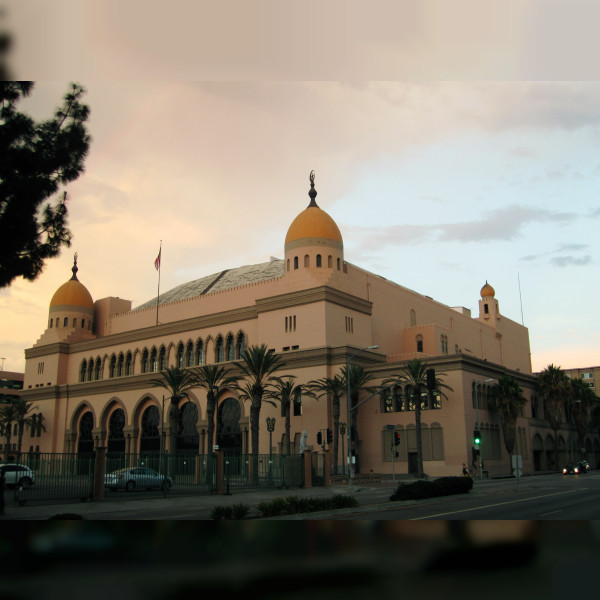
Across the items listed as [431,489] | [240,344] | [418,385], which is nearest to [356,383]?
[418,385]

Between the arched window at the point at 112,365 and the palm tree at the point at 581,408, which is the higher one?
the arched window at the point at 112,365

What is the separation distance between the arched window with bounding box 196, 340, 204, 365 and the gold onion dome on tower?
1483cm

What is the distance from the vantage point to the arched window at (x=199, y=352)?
66.6 meters

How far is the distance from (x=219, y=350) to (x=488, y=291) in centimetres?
4220

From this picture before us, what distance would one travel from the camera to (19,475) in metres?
32.7

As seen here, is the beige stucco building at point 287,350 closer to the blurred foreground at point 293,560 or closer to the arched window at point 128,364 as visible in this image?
the arched window at point 128,364

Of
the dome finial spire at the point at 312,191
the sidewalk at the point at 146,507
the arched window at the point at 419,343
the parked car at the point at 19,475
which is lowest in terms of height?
the sidewalk at the point at 146,507

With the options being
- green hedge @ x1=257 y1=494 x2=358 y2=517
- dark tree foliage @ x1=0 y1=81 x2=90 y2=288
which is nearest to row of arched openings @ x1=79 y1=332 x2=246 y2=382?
green hedge @ x1=257 y1=494 x2=358 y2=517

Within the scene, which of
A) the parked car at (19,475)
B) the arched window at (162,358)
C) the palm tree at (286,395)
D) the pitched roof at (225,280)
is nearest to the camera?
the parked car at (19,475)

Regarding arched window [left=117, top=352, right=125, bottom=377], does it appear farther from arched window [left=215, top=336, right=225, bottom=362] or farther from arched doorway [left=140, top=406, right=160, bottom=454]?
arched window [left=215, top=336, right=225, bottom=362]

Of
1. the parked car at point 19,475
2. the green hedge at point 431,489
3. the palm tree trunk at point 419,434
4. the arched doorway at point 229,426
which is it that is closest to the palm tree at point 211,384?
the arched doorway at point 229,426

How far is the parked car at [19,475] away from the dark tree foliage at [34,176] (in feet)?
42.9

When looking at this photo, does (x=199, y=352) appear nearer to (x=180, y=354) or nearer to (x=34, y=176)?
(x=180, y=354)

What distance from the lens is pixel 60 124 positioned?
55.3 ft
